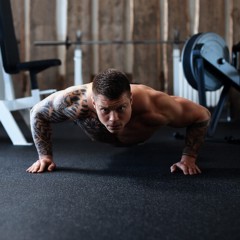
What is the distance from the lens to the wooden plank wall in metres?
4.52

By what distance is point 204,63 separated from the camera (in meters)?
3.09

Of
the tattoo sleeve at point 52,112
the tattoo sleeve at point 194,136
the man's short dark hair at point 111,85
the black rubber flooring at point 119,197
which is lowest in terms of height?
the black rubber flooring at point 119,197

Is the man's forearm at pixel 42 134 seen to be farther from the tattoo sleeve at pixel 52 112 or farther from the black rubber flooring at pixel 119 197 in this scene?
the black rubber flooring at pixel 119 197

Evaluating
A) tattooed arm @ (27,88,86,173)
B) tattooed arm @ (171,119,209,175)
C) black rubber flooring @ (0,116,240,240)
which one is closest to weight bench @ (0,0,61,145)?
black rubber flooring @ (0,116,240,240)

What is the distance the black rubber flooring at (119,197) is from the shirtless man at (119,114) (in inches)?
6.6

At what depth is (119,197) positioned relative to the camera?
1.66 meters

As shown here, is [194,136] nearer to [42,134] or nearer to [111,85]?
[111,85]

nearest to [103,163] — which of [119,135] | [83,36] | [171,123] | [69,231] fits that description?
[119,135]

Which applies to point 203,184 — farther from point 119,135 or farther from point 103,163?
point 103,163

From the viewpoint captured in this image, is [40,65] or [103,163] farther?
[40,65]

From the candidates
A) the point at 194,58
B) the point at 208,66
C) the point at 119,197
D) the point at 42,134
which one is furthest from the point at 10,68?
the point at 119,197

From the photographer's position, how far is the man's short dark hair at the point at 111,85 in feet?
5.36

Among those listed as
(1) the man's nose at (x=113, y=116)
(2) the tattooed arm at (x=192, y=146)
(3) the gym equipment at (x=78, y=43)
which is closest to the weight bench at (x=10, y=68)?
(3) the gym equipment at (x=78, y=43)

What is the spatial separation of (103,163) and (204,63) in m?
A: 1.26
